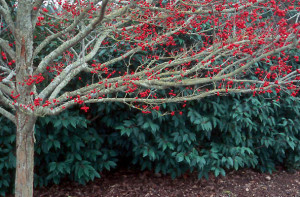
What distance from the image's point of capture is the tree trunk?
2867 mm

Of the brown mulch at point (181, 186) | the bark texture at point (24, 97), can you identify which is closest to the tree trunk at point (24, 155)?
the bark texture at point (24, 97)

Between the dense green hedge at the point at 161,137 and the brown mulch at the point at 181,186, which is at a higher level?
the dense green hedge at the point at 161,137

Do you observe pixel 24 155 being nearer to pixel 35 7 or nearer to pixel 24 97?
pixel 24 97

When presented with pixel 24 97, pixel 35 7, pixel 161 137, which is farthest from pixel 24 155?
pixel 161 137

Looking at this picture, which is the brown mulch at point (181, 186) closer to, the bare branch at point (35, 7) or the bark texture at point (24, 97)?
the bark texture at point (24, 97)

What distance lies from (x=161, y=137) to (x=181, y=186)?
2.94ft

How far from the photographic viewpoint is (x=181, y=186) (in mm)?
4648

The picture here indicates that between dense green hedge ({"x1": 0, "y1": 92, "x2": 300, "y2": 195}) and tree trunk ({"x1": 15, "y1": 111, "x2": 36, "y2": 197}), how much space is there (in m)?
0.85

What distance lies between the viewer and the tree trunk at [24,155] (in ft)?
9.41

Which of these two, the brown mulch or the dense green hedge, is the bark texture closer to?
the dense green hedge

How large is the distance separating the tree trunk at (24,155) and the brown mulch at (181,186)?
165 cm

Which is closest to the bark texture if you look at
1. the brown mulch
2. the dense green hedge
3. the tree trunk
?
the tree trunk

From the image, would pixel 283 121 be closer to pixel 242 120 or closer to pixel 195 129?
pixel 242 120

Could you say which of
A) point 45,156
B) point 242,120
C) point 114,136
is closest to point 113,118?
point 114,136
